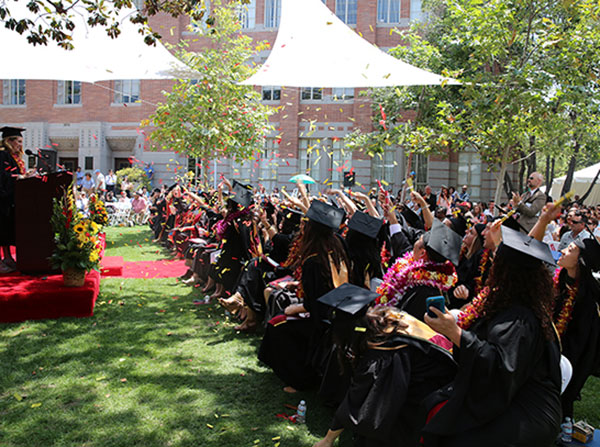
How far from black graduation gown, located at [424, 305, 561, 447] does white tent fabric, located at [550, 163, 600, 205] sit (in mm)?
21723

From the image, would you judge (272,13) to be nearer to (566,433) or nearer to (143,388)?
(143,388)

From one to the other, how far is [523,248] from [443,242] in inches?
54.6

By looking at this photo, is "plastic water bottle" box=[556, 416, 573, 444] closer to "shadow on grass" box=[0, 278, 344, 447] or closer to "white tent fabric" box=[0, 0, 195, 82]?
"shadow on grass" box=[0, 278, 344, 447]

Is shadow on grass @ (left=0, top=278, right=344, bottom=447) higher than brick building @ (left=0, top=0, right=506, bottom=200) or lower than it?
lower

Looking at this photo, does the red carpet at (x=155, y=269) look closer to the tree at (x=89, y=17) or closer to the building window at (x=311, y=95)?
the tree at (x=89, y=17)

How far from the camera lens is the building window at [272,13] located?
87.2 feet

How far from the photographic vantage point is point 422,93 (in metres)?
19.4

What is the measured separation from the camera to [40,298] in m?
5.98

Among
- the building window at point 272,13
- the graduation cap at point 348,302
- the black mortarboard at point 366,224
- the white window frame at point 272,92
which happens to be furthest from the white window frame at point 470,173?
the graduation cap at point 348,302

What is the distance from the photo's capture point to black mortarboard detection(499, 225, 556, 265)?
247 cm

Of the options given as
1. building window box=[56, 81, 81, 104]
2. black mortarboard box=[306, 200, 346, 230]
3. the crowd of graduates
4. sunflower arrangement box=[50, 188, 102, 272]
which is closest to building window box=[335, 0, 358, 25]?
building window box=[56, 81, 81, 104]

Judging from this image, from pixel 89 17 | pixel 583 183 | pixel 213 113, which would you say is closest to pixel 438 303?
pixel 89 17

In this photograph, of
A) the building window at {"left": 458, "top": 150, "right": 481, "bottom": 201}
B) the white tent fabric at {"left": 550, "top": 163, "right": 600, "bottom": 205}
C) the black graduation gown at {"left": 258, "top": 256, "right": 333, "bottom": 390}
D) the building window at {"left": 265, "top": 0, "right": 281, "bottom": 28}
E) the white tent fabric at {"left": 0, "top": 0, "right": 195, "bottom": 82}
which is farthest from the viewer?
the building window at {"left": 265, "top": 0, "right": 281, "bottom": 28}

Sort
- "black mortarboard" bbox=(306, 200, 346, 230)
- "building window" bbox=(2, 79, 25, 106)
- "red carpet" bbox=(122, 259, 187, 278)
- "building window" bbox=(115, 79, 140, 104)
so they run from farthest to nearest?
"building window" bbox=(2, 79, 25, 106) < "building window" bbox=(115, 79, 140, 104) < "red carpet" bbox=(122, 259, 187, 278) < "black mortarboard" bbox=(306, 200, 346, 230)
